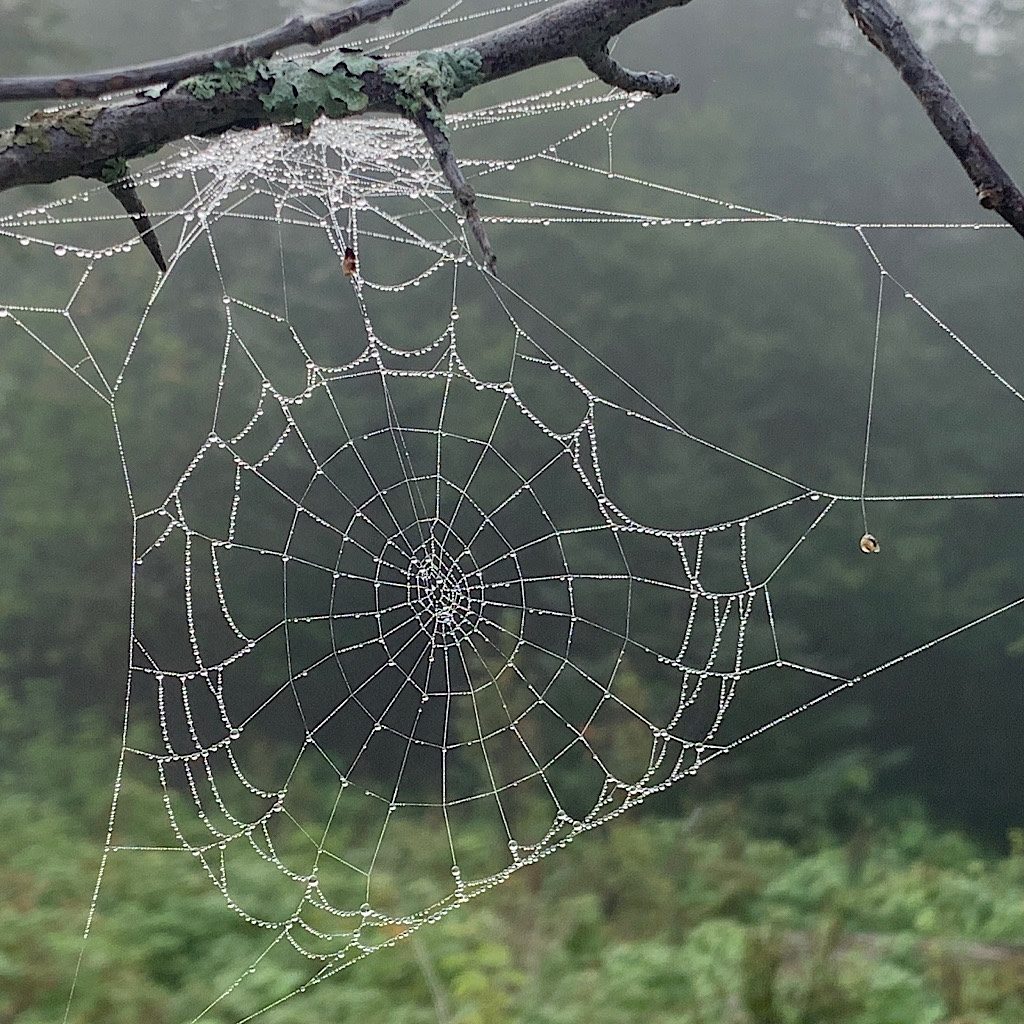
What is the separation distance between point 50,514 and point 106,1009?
198 cm

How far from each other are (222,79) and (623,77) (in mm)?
363

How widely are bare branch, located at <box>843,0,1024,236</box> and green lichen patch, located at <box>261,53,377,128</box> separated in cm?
42

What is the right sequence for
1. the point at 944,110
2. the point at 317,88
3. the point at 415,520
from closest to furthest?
the point at 944,110 → the point at 317,88 → the point at 415,520

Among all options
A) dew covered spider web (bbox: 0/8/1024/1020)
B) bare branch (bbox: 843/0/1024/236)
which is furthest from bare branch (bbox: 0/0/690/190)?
dew covered spider web (bbox: 0/8/1024/1020)

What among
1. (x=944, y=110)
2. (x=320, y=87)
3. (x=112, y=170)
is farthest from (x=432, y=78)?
(x=944, y=110)

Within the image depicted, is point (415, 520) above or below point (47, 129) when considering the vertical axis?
below

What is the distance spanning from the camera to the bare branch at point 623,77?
3.02 ft

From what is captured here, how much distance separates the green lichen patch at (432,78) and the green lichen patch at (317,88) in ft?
0.10

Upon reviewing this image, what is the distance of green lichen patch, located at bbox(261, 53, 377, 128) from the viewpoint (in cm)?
87

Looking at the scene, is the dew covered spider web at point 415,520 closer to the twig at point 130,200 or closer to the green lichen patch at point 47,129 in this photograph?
the twig at point 130,200

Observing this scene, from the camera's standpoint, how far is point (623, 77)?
0.96 meters

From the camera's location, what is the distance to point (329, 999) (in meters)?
2.12

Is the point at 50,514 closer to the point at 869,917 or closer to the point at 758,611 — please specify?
the point at 758,611

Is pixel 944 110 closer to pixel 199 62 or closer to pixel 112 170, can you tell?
pixel 199 62
